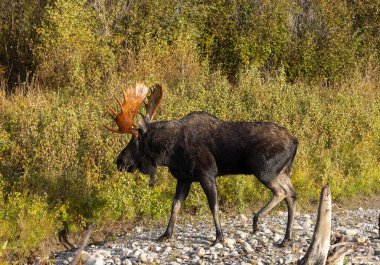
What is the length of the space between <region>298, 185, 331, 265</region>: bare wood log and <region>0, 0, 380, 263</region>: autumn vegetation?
185 inches

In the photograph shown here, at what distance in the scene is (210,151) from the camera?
10039 millimetres

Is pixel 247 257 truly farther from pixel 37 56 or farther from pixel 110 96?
pixel 37 56

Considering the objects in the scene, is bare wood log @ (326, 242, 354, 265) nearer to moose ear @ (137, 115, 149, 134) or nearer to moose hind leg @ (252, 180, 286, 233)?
moose hind leg @ (252, 180, 286, 233)

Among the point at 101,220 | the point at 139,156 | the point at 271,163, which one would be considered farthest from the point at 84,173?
the point at 271,163

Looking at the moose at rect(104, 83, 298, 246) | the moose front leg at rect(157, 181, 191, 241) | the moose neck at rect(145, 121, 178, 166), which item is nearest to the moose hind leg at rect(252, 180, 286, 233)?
the moose at rect(104, 83, 298, 246)

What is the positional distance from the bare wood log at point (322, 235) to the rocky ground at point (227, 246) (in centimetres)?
68

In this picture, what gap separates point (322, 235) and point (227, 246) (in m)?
2.42

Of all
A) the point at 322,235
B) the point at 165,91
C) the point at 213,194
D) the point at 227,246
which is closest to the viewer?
the point at 322,235

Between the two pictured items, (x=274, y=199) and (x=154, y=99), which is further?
(x=154, y=99)

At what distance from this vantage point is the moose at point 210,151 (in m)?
9.86

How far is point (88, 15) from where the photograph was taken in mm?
20125

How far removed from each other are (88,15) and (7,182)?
362 inches

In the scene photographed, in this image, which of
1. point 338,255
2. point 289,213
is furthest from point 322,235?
point 289,213

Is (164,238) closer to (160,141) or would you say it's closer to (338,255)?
(160,141)
